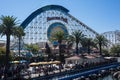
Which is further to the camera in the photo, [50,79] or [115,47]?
[115,47]

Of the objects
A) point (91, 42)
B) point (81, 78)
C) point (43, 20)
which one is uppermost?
point (43, 20)

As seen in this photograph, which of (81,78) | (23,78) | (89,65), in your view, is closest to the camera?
(23,78)

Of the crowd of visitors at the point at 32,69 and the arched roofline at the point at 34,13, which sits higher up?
→ the arched roofline at the point at 34,13

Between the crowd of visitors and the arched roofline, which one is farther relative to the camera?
the arched roofline

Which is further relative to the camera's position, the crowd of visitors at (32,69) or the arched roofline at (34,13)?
the arched roofline at (34,13)

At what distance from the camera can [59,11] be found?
100625mm

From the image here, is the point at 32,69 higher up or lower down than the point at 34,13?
lower down

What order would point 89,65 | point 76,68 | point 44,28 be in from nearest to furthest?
point 76,68 → point 89,65 → point 44,28

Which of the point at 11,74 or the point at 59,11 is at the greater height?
the point at 59,11

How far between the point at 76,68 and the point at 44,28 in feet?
150

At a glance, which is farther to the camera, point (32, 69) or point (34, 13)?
point (34, 13)

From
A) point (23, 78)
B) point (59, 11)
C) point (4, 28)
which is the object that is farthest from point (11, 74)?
point (59, 11)

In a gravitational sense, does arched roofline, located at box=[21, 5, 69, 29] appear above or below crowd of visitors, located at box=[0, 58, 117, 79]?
above

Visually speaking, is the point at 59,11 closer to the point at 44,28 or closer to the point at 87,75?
the point at 44,28
